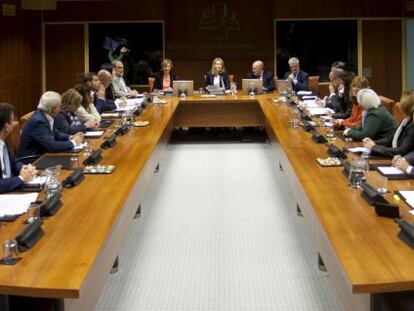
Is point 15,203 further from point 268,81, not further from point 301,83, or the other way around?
point 268,81

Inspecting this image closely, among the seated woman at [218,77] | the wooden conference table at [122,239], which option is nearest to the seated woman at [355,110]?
the wooden conference table at [122,239]

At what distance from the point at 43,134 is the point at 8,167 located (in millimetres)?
958

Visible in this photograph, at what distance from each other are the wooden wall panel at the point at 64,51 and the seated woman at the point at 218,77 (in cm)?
313

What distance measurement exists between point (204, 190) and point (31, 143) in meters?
1.96

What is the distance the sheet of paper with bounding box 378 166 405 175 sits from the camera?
4.24 m

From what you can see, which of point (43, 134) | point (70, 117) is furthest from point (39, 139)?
point (70, 117)

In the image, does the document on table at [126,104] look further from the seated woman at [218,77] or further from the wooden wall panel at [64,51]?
the wooden wall panel at [64,51]

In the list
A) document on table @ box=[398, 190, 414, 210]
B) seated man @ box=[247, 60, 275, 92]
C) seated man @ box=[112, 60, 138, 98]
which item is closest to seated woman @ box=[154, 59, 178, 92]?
seated man @ box=[112, 60, 138, 98]

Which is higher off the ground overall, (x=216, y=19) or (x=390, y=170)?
(x=216, y=19)

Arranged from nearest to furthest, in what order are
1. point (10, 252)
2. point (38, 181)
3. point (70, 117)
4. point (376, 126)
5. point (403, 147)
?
1. point (10, 252)
2. point (38, 181)
3. point (403, 147)
4. point (376, 126)
5. point (70, 117)

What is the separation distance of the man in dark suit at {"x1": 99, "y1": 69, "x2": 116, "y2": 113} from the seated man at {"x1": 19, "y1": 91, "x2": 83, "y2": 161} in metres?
2.37

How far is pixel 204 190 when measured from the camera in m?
6.77

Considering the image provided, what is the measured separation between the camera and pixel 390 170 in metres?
4.33

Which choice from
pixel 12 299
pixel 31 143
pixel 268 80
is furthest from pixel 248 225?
pixel 268 80
